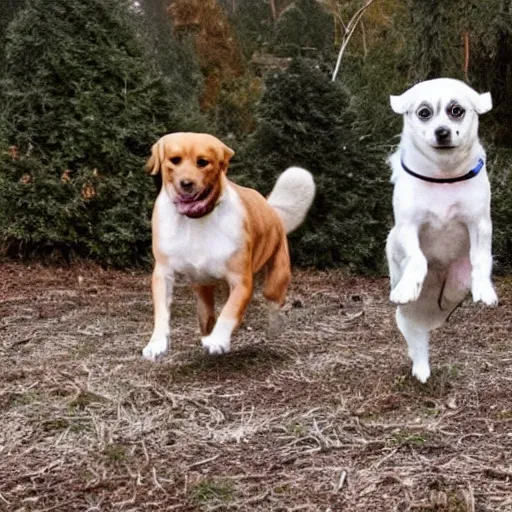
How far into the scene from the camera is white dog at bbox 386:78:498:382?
356 centimetres

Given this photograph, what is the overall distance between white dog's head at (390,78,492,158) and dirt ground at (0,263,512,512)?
46.2 inches

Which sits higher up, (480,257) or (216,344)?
(480,257)

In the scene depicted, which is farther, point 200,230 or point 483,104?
point 200,230

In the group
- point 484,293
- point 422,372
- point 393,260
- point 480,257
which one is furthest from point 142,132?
point 484,293

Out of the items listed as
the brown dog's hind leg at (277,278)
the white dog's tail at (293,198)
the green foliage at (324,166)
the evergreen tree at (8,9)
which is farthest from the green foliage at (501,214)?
the evergreen tree at (8,9)

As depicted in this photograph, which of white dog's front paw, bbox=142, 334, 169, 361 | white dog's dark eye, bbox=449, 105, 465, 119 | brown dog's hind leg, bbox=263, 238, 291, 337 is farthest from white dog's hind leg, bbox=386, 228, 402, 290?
brown dog's hind leg, bbox=263, 238, 291, 337

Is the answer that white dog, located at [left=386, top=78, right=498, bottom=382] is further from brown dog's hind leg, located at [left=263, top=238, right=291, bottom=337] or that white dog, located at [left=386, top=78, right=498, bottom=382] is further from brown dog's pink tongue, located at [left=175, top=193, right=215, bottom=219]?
brown dog's hind leg, located at [left=263, top=238, right=291, bottom=337]

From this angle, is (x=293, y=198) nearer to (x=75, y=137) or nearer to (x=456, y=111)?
(x=456, y=111)

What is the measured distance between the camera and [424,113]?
3631mm

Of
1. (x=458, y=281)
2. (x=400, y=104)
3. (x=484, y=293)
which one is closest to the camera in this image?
(x=484, y=293)

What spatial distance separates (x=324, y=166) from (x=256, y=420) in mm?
5615

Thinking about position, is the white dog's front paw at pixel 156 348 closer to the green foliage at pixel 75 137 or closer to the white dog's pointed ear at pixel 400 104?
the white dog's pointed ear at pixel 400 104

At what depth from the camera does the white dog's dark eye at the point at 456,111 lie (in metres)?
3.58

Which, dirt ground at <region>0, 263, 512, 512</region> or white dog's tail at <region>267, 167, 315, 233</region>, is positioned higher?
white dog's tail at <region>267, 167, 315, 233</region>
